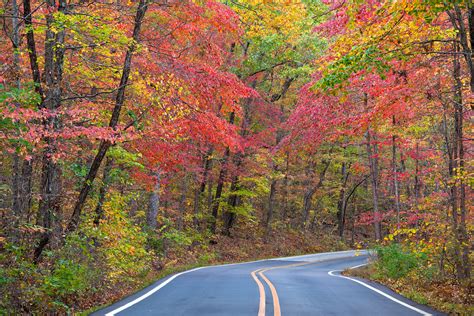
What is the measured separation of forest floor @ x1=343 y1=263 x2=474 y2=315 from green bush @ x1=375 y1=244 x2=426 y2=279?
28 centimetres

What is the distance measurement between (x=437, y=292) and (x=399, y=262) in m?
3.85

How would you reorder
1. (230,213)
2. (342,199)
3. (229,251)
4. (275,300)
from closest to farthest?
(275,300), (229,251), (230,213), (342,199)

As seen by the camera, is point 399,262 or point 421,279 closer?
point 421,279

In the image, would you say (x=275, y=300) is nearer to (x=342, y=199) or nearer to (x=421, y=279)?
(x=421, y=279)

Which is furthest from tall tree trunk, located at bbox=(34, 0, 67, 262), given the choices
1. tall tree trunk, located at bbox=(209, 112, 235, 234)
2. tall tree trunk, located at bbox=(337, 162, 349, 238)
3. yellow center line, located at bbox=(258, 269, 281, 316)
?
tall tree trunk, located at bbox=(337, 162, 349, 238)

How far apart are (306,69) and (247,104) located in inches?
220

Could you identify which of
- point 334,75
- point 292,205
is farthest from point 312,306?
point 292,205

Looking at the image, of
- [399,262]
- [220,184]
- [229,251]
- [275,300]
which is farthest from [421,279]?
[220,184]

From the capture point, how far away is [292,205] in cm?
4216

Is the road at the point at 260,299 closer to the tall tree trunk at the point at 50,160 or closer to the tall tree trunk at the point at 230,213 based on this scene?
the tall tree trunk at the point at 50,160

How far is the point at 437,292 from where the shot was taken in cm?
1163

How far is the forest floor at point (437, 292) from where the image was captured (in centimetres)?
954

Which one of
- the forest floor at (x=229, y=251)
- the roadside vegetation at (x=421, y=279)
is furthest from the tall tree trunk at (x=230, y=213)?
the roadside vegetation at (x=421, y=279)

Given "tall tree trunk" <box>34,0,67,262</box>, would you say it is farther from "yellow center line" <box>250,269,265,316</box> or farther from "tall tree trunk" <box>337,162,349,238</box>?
"tall tree trunk" <box>337,162,349,238</box>
